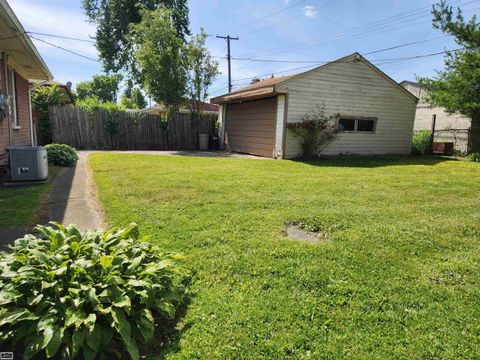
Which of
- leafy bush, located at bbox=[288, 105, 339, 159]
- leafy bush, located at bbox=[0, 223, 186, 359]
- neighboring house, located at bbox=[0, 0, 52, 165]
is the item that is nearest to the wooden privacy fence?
neighboring house, located at bbox=[0, 0, 52, 165]

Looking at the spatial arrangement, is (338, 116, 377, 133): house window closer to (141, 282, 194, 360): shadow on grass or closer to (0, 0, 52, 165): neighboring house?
(0, 0, 52, 165): neighboring house

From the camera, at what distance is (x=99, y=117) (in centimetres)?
1495

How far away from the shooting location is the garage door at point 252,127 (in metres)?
12.5

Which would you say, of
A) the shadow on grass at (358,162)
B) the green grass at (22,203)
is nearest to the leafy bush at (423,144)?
the shadow on grass at (358,162)

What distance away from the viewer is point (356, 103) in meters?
12.9

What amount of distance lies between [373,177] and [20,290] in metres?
7.58

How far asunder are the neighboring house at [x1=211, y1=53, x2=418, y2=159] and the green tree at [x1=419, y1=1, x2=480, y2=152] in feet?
4.34

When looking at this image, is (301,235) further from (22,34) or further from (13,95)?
(13,95)

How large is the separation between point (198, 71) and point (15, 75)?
29.6 ft

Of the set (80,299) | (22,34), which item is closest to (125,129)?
(22,34)

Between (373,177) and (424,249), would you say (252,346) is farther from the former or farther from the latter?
(373,177)

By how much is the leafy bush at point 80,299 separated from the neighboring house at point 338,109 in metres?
10.0

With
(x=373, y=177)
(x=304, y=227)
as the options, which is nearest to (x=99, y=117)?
(x=373, y=177)

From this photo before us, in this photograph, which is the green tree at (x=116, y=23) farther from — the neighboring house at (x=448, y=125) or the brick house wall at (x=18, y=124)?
the neighboring house at (x=448, y=125)
